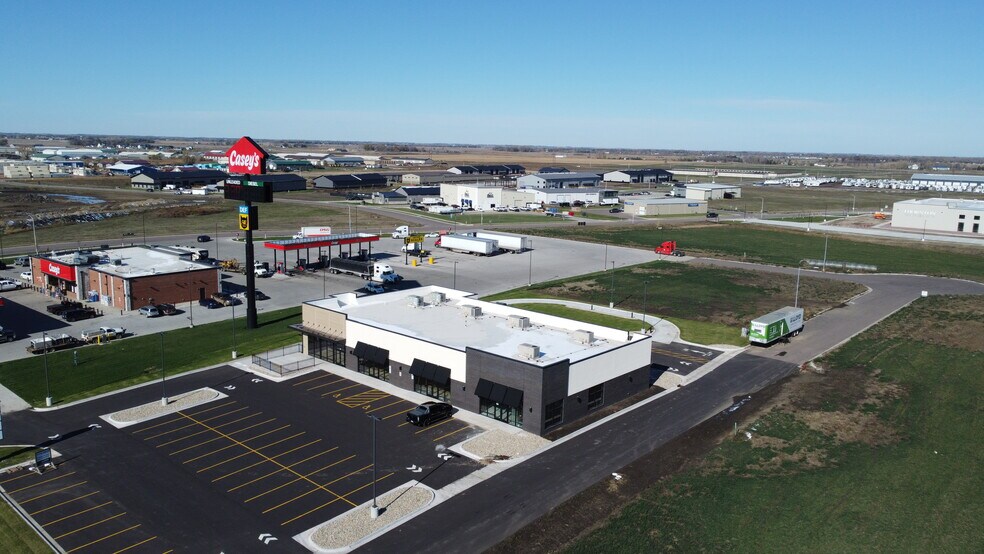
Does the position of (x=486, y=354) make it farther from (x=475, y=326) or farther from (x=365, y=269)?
(x=365, y=269)

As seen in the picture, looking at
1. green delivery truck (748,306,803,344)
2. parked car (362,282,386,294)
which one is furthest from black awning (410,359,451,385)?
parked car (362,282,386,294)

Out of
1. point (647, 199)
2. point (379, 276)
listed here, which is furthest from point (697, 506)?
point (647, 199)

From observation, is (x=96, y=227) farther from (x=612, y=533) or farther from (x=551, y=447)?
(x=612, y=533)

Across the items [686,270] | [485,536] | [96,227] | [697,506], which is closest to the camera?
[485,536]

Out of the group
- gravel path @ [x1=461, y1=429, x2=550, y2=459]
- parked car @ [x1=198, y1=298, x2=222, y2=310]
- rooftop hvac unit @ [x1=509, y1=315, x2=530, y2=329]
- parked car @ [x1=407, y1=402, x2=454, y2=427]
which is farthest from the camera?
parked car @ [x1=198, y1=298, x2=222, y2=310]

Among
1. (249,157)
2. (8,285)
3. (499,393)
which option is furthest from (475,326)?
(8,285)

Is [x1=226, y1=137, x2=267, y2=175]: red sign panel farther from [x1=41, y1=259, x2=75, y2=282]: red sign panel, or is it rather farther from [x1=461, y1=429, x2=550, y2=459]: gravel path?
[x1=461, y1=429, x2=550, y2=459]: gravel path
